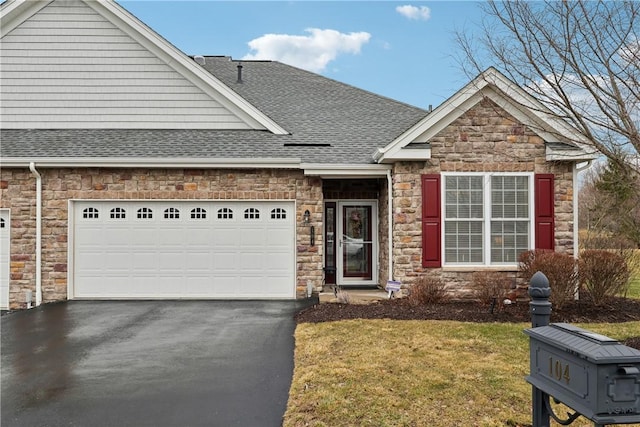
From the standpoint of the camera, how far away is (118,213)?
1012 cm

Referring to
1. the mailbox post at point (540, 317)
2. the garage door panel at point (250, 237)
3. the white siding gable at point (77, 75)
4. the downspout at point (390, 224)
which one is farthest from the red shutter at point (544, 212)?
the white siding gable at point (77, 75)

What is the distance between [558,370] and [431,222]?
6589 mm

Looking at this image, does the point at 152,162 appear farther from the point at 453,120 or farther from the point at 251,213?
the point at 453,120

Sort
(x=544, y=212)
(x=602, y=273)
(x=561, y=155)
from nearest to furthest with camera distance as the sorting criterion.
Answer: (x=602, y=273)
(x=561, y=155)
(x=544, y=212)

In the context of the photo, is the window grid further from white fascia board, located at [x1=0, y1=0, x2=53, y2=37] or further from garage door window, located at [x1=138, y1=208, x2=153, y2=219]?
white fascia board, located at [x1=0, y1=0, x2=53, y2=37]

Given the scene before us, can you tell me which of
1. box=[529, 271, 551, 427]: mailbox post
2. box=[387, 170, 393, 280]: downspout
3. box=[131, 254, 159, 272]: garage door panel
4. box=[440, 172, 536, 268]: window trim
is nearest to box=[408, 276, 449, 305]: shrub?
box=[440, 172, 536, 268]: window trim

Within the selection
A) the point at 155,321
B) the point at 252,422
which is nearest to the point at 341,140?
the point at 155,321

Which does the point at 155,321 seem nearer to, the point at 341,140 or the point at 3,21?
the point at 341,140

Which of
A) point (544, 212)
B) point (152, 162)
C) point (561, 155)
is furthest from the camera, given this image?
point (152, 162)

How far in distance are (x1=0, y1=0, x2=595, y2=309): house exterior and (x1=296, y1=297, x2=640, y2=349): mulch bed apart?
0.88 m

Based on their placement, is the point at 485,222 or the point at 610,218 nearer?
the point at 485,222

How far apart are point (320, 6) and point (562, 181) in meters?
7.34

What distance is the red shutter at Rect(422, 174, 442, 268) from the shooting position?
30.7ft

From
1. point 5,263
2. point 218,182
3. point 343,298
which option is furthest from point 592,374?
point 5,263
